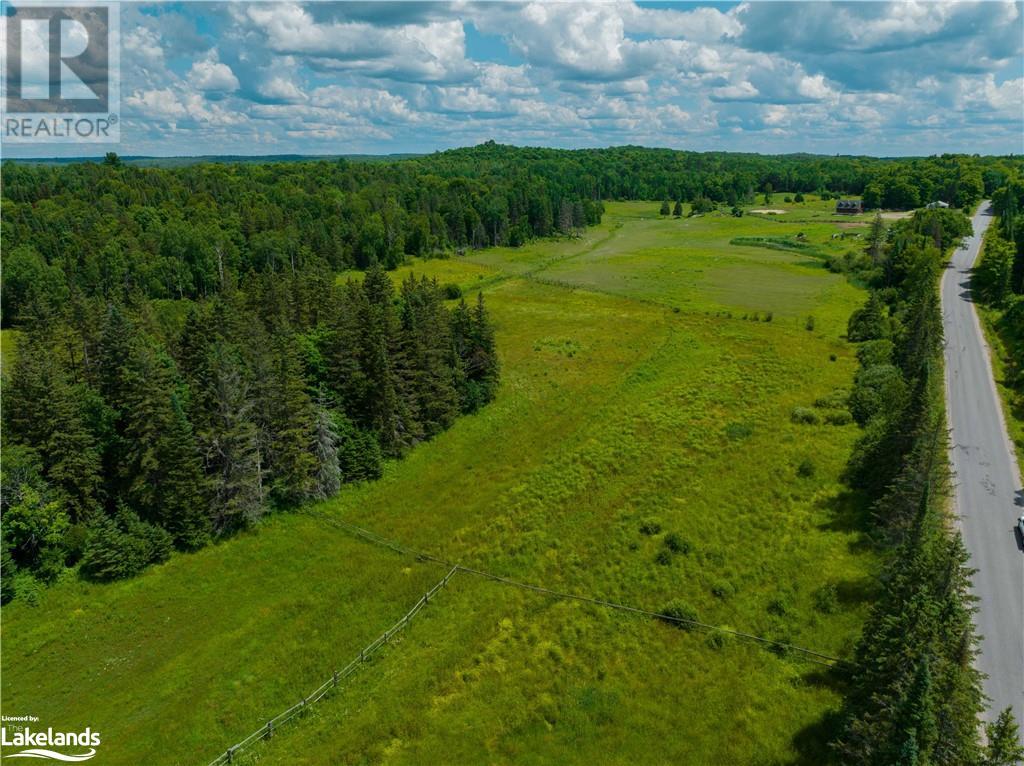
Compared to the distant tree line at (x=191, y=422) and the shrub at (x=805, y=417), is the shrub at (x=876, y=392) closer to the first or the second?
the shrub at (x=805, y=417)

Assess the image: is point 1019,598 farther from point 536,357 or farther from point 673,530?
point 536,357

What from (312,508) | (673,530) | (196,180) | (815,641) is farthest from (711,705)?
(196,180)

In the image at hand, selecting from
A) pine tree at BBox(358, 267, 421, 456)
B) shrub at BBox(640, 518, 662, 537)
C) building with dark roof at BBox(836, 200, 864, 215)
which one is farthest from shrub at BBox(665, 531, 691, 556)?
building with dark roof at BBox(836, 200, 864, 215)

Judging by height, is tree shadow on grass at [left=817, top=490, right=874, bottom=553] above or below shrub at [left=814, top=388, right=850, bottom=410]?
below

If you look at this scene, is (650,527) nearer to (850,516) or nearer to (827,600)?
(827,600)

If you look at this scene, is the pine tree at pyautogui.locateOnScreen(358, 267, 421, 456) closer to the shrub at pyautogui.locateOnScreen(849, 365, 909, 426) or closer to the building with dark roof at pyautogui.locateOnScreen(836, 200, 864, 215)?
the shrub at pyautogui.locateOnScreen(849, 365, 909, 426)

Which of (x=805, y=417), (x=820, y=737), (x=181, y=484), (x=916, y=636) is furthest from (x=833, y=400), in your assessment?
(x=181, y=484)

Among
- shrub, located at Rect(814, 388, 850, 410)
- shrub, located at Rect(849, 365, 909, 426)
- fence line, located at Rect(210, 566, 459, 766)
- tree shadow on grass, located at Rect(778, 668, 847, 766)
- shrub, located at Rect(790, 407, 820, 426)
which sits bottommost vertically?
fence line, located at Rect(210, 566, 459, 766)
